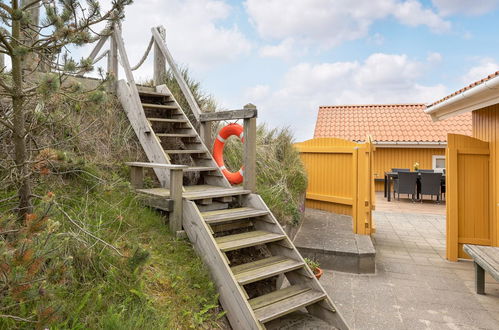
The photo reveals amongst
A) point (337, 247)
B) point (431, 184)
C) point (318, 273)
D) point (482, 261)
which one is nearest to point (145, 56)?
point (337, 247)

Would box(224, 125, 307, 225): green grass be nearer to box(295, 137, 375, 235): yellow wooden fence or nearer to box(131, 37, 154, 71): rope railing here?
box(295, 137, 375, 235): yellow wooden fence

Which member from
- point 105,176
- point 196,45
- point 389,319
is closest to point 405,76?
point 196,45

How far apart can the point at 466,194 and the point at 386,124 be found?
397 inches

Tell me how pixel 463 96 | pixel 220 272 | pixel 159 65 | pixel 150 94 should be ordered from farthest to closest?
pixel 159 65 < pixel 150 94 < pixel 463 96 < pixel 220 272

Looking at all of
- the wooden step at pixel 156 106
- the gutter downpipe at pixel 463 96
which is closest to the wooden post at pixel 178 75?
the wooden step at pixel 156 106

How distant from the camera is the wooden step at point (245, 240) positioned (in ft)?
10.1

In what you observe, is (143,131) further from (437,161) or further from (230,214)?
(437,161)

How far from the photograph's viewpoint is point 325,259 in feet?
→ 14.4

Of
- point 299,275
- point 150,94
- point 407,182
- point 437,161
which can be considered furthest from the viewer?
point 437,161

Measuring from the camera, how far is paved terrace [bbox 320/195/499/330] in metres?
3.10

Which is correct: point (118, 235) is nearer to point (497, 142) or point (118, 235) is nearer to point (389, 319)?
point (389, 319)

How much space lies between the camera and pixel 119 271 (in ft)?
7.85

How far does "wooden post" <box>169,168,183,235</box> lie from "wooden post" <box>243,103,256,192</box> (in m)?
0.87

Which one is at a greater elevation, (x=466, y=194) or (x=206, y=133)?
(x=206, y=133)
